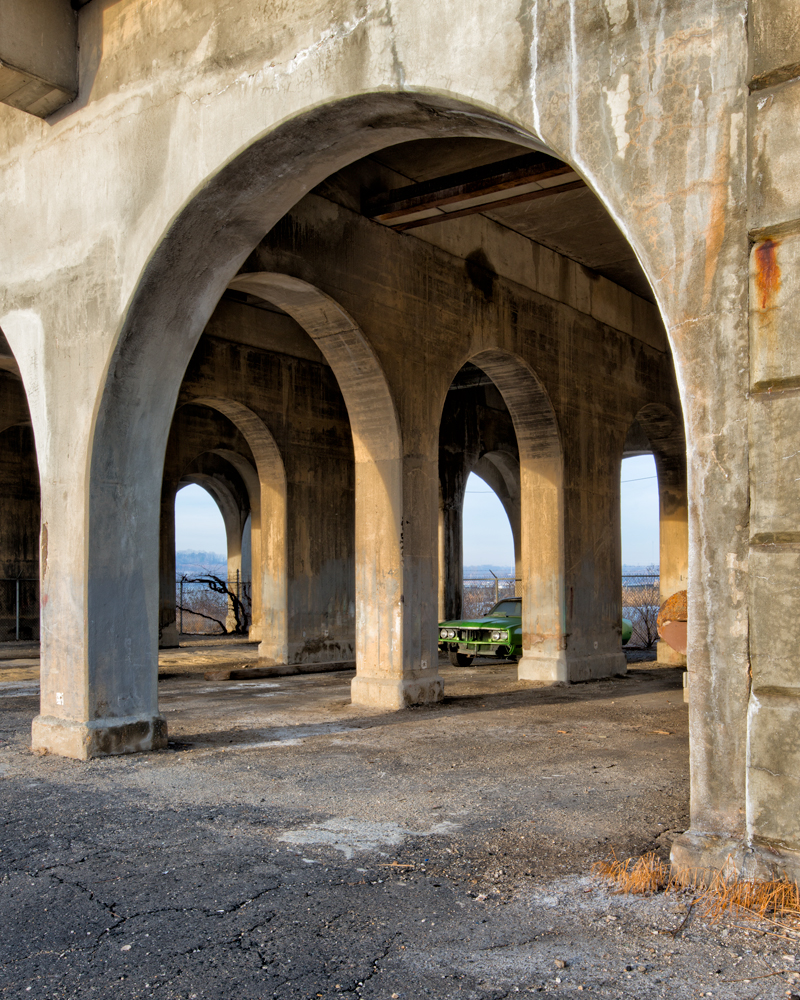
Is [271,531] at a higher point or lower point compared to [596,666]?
higher

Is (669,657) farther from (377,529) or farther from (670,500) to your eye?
(377,529)

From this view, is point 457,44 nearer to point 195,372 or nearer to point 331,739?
point 331,739

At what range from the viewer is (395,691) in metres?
10.3

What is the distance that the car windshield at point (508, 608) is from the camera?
1664cm

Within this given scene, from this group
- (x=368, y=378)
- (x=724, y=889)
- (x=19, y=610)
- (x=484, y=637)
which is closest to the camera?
(x=724, y=889)

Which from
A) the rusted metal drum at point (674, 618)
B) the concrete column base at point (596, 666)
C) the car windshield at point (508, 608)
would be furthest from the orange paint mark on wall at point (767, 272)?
the car windshield at point (508, 608)

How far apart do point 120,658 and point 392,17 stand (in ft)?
17.5

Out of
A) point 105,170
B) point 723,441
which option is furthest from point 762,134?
point 105,170

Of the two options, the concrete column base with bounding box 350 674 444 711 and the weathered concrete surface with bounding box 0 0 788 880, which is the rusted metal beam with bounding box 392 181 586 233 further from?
the concrete column base with bounding box 350 674 444 711

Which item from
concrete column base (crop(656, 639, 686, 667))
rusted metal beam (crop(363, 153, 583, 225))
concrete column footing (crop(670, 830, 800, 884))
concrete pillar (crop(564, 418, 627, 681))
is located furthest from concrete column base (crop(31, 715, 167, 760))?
concrete column base (crop(656, 639, 686, 667))

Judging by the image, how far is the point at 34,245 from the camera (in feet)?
26.7

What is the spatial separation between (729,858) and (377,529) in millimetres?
6937

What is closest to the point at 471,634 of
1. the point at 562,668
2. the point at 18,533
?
the point at 562,668

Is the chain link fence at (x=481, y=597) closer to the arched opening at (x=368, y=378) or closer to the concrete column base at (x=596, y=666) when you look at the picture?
the concrete column base at (x=596, y=666)
